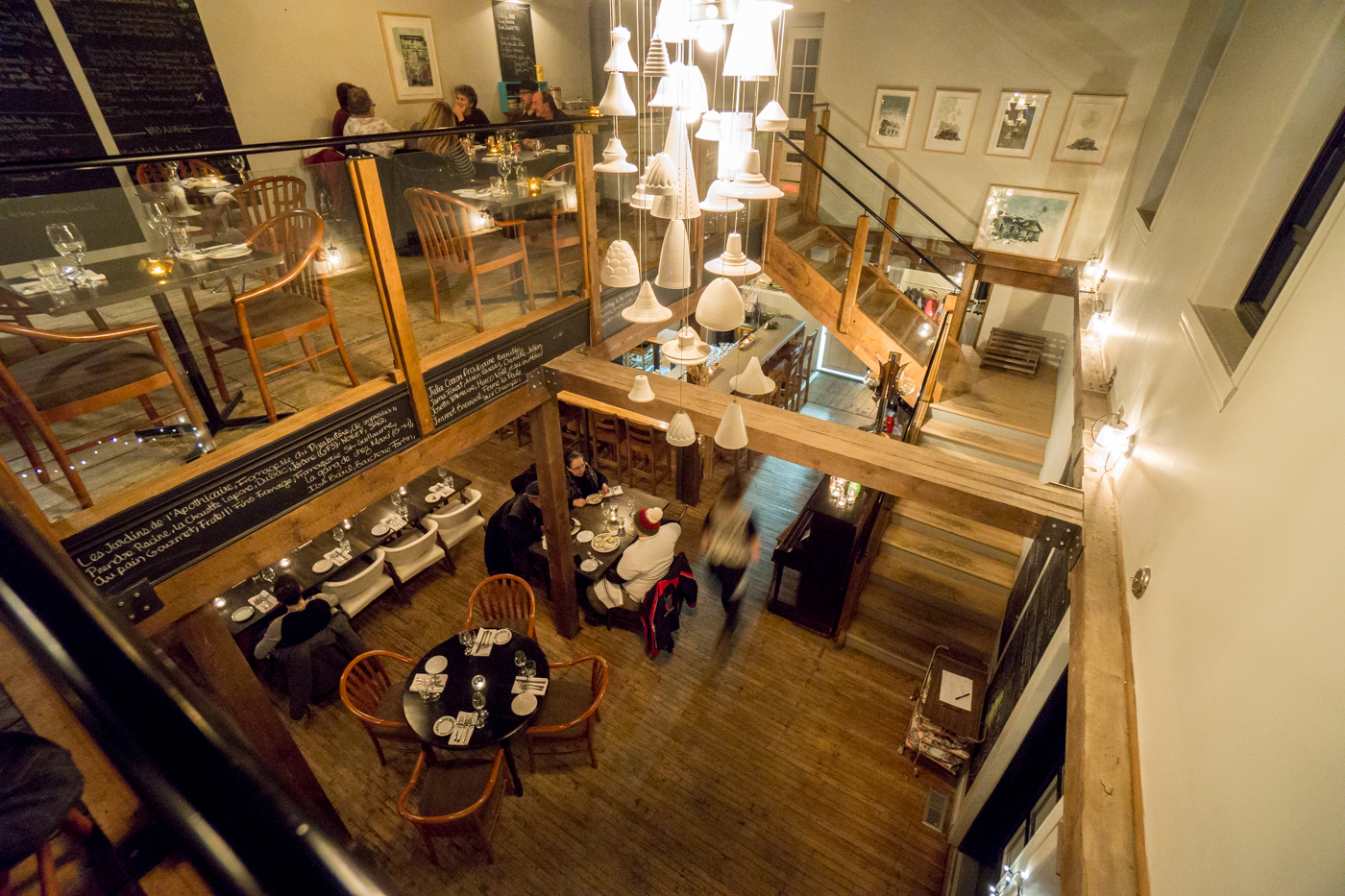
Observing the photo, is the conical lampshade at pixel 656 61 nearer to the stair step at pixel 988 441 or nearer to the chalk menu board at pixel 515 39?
the stair step at pixel 988 441

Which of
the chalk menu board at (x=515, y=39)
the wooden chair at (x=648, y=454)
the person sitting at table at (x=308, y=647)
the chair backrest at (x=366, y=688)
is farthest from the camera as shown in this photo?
the wooden chair at (x=648, y=454)

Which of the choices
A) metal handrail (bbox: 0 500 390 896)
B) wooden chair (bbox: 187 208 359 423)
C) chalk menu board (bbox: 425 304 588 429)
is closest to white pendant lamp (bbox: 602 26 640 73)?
wooden chair (bbox: 187 208 359 423)

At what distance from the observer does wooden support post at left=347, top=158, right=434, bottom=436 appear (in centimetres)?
298

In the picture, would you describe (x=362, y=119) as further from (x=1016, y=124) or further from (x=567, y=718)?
(x=1016, y=124)

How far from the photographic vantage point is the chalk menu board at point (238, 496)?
8.36ft

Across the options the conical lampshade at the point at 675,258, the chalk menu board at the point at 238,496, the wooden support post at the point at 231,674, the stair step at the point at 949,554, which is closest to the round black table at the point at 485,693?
the wooden support post at the point at 231,674

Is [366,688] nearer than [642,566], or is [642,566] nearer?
[366,688]

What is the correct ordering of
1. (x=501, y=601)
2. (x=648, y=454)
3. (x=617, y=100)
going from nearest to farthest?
(x=617, y=100), (x=501, y=601), (x=648, y=454)

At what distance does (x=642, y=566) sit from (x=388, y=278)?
3218 millimetres

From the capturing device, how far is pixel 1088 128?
6.66m

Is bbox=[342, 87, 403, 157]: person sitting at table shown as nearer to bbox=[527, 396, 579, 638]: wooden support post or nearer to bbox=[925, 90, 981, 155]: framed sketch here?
bbox=[527, 396, 579, 638]: wooden support post

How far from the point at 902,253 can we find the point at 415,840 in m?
9.06

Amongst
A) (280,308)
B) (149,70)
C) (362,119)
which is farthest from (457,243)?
(149,70)

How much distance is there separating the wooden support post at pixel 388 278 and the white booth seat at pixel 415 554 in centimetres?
255
